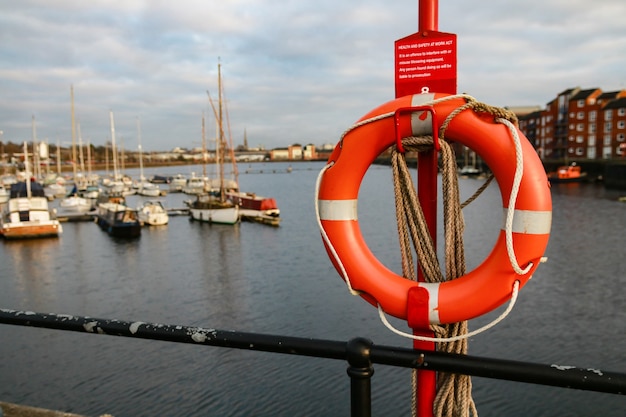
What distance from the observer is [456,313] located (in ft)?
5.58

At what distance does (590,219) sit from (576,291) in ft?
51.8

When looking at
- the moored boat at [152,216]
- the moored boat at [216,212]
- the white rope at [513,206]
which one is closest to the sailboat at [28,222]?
the moored boat at [152,216]

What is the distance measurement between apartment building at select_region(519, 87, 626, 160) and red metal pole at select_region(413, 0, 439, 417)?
5747 cm

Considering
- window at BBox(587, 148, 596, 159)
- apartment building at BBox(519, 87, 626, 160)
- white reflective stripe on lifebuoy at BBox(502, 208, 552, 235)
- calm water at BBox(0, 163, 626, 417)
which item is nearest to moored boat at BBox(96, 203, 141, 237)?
calm water at BBox(0, 163, 626, 417)

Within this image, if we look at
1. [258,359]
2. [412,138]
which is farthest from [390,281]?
[258,359]

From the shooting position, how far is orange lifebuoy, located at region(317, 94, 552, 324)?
1.65 metres

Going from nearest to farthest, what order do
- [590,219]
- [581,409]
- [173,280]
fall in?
[581,409], [173,280], [590,219]

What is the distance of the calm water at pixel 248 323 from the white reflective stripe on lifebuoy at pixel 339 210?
7.43m

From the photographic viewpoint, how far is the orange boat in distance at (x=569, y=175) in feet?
172

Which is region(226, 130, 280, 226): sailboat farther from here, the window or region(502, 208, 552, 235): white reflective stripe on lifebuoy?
the window

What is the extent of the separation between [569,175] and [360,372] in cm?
5775

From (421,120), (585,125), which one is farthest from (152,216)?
(585,125)

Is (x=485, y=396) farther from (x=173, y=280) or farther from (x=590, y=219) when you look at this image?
(x=590, y=219)

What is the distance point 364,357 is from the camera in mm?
1524
